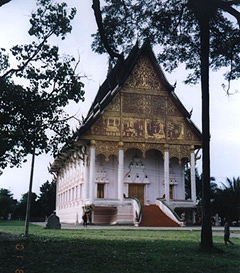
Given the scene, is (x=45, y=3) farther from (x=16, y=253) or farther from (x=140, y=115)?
(x=140, y=115)

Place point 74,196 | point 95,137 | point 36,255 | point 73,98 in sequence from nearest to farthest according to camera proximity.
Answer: point 36,255 → point 73,98 → point 95,137 → point 74,196

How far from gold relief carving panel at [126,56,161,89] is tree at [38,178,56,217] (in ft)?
125

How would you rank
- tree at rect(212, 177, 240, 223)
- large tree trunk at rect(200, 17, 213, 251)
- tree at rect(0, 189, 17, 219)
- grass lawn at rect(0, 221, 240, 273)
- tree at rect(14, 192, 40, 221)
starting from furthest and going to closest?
tree at rect(0, 189, 17, 219) → tree at rect(14, 192, 40, 221) → tree at rect(212, 177, 240, 223) → large tree trunk at rect(200, 17, 213, 251) → grass lawn at rect(0, 221, 240, 273)

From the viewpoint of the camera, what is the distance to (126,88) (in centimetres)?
3288

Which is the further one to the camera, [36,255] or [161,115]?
[161,115]

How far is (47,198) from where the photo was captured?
66.6 meters

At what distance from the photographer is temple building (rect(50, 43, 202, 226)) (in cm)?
3105

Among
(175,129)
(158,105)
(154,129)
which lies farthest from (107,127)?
(175,129)

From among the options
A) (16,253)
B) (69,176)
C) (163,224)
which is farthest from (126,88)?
(16,253)

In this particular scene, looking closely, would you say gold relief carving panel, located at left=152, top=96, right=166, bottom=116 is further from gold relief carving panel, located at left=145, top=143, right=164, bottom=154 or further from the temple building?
gold relief carving panel, located at left=145, top=143, right=164, bottom=154

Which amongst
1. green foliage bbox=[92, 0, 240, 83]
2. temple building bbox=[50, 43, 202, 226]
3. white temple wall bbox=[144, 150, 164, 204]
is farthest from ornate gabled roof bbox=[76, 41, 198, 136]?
green foliage bbox=[92, 0, 240, 83]

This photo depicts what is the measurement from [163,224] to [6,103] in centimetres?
1900

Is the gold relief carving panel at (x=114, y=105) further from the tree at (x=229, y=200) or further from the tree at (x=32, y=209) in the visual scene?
the tree at (x=32, y=209)

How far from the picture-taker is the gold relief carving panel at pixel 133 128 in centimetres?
3212
